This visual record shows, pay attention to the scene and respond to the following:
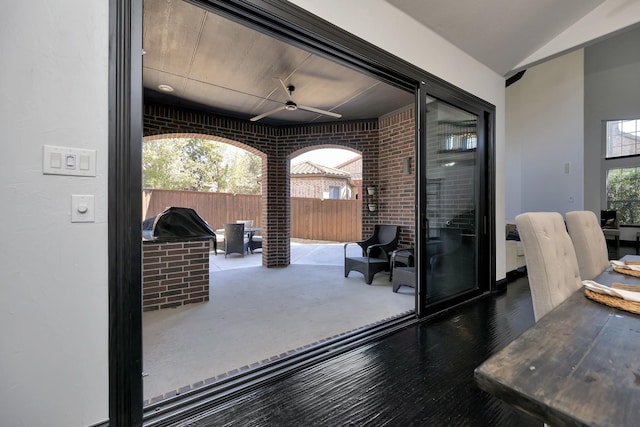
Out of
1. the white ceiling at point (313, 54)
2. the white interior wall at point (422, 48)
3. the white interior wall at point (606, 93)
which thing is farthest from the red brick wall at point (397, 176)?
the white interior wall at point (606, 93)

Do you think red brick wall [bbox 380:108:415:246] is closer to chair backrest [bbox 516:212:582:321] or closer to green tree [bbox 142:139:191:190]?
chair backrest [bbox 516:212:582:321]

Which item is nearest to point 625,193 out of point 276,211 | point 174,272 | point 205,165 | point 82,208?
point 276,211

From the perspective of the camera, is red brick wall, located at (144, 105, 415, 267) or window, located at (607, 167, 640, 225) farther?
window, located at (607, 167, 640, 225)

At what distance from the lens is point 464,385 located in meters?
1.72

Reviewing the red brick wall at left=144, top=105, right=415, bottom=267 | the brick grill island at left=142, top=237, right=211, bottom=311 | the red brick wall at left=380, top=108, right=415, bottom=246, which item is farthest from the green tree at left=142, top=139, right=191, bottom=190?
the red brick wall at left=380, top=108, right=415, bottom=246

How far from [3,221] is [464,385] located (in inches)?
97.0

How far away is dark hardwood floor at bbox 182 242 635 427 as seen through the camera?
1441mm

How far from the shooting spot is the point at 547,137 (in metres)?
7.21

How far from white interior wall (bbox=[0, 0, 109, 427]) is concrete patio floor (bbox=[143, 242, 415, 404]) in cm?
49

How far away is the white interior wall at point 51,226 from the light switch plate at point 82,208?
0.02 metres

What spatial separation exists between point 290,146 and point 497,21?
12.8 feet

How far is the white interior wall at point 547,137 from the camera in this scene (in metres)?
6.76

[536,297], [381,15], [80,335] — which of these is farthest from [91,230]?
[381,15]

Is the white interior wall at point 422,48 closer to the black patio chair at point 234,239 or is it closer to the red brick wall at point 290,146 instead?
the red brick wall at point 290,146
